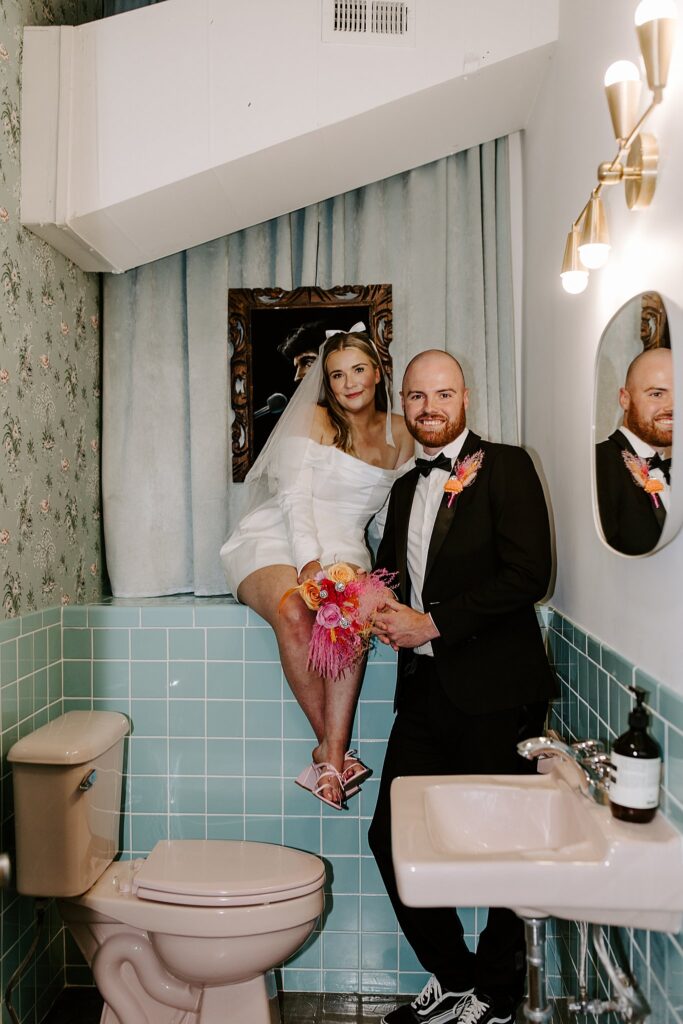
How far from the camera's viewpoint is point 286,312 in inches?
121

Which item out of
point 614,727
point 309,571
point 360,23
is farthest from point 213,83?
point 614,727

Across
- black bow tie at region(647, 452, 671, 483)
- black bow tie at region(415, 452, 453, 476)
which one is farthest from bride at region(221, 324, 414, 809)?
black bow tie at region(647, 452, 671, 483)

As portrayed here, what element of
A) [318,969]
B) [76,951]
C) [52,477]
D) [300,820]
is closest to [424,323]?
[52,477]

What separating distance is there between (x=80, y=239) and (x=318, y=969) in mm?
2421

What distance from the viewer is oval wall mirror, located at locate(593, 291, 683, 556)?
54.9 inches

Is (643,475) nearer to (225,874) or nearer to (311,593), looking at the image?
(311,593)

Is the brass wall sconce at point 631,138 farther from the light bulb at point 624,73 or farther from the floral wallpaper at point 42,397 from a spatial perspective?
the floral wallpaper at point 42,397

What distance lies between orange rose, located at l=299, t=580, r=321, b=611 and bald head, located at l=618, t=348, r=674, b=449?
107 centimetres

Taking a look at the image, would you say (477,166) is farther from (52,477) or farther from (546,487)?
(52,477)

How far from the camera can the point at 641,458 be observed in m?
1.51

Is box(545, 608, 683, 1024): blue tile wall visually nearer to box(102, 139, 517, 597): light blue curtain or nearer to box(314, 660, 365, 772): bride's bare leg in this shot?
box(314, 660, 365, 772): bride's bare leg

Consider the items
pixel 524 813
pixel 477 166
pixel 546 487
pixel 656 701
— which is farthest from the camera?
pixel 477 166

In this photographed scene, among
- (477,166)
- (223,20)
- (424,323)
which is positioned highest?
(223,20)

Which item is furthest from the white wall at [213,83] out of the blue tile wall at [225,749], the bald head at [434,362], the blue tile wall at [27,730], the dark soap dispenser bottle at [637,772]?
the dark soap dispenser bottle at [637,772]
